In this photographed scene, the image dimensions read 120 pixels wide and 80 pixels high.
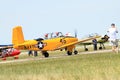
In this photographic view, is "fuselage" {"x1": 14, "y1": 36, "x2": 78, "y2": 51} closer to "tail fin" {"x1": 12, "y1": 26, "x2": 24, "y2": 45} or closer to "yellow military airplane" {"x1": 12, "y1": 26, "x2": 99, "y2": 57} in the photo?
"yellow military airplane" {"x1": 12, "y1": 26, "x2": 99, "y2": 57}

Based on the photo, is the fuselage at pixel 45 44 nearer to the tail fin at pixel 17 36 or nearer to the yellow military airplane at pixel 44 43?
the yellow military airplane at pixel 44 43

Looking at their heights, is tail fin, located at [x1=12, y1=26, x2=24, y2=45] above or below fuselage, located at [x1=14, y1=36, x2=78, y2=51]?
above

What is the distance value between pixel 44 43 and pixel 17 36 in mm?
2877

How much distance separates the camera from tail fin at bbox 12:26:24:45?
36.2 metres

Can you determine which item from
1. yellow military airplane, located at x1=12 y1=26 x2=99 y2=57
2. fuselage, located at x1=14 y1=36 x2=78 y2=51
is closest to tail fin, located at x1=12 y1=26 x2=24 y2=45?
yellow military airplane, located at x1=12 y1=26 x2=99 y2=57

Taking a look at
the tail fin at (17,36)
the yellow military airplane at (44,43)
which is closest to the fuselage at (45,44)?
the yellow military airplane at (44,43)

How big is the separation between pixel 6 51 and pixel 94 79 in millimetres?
34203

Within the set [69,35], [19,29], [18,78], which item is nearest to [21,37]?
[19,29]

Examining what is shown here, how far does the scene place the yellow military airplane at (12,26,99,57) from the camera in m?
34.8

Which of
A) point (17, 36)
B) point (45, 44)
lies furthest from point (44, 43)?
point (17, 36)

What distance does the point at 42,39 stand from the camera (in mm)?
35219

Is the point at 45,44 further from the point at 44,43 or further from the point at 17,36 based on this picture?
the point at 17,36

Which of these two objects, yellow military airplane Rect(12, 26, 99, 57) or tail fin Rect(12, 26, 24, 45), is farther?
tail fin Rect(12, 26, 24, 45)

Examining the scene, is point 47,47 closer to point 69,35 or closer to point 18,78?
point 69,35
